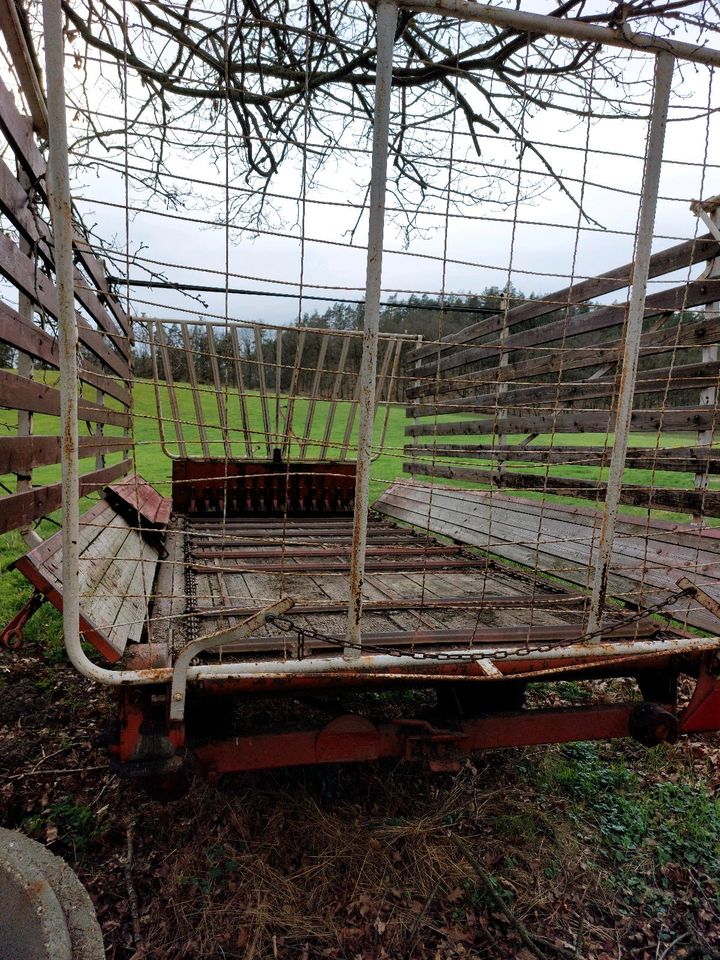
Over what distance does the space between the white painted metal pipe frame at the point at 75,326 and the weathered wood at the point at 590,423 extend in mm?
702

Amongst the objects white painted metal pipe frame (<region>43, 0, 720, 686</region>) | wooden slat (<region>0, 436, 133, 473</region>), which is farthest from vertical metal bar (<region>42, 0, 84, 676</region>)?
wooden slat (<region>0, 436, 133, 473</region>)

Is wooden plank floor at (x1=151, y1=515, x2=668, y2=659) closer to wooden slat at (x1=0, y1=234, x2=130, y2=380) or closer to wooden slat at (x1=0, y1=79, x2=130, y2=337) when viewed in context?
wooden slat at (x1=0, y1=234, x2=130, y2=380)

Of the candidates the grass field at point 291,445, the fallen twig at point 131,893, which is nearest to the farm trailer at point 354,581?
the grass field at point 291,445

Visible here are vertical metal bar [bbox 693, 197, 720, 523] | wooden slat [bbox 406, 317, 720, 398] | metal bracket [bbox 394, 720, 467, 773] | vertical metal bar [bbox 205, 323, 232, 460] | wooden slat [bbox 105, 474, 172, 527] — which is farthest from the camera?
wooden slat [bbox 105, 474, 172, 527]

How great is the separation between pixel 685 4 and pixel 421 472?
539 cm

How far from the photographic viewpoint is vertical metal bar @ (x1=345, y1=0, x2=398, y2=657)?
5.39 feet

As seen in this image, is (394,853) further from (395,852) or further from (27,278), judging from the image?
(27,278)

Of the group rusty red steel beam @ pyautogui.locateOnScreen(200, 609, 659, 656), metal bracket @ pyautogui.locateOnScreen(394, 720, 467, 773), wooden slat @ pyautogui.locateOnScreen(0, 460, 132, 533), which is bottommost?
metal bracket @ pyautogui.locateOnScreen(394, 720, 467, 773)

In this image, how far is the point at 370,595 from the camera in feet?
9.86

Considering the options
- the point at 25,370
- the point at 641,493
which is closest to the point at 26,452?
the point at 25,370

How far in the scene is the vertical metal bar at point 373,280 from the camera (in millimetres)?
1642

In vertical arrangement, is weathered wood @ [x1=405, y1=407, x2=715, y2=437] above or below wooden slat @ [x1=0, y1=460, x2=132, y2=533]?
above

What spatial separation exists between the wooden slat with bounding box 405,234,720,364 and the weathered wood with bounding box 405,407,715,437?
61 cm

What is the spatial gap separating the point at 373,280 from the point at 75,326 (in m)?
0.89
